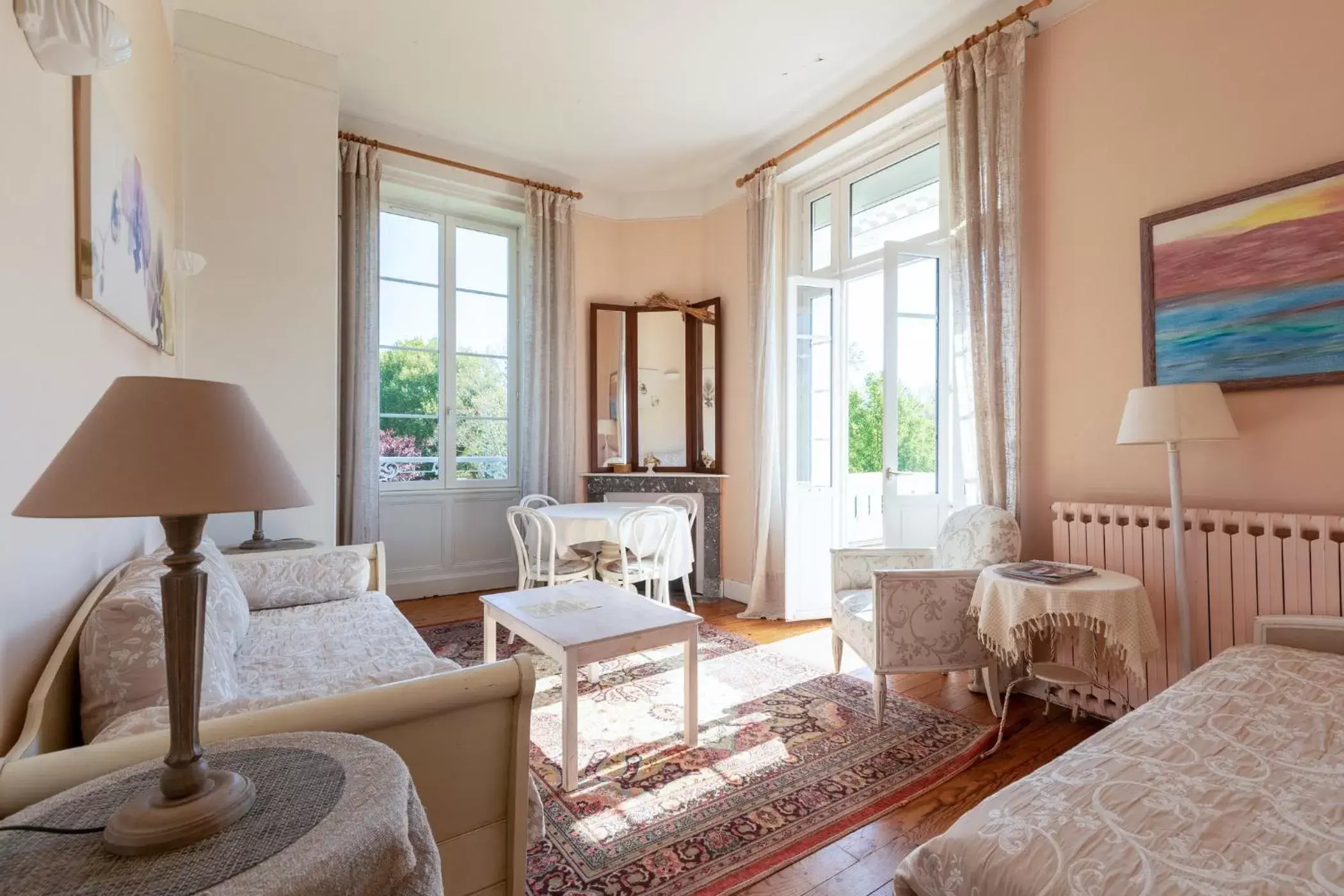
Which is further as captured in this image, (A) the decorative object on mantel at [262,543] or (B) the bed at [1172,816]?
(A) the decorative object on mantel at [262,543]

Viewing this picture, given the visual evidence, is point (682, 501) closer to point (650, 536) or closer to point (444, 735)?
point (650, 536)

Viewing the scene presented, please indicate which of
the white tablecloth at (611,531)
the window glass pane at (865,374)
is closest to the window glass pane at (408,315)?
the white tablecloth at (611,531)

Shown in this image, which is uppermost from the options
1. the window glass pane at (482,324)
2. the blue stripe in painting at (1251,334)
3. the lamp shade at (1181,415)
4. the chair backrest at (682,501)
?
the window glass pane at (482,324)

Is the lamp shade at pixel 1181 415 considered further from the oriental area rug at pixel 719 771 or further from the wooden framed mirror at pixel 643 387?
the wooden framed mirror at pixel 643 387

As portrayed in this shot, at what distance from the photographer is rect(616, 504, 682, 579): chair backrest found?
380cm

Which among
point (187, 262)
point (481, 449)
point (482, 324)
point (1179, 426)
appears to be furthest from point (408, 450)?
point (1179, 426)

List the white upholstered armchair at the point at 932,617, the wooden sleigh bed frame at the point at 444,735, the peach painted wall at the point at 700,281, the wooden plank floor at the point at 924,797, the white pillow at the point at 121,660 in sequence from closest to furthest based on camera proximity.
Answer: the wooden sleigh bed frame at the point at 444,735
the white pillow at the point at 121,660
the wooden plank floor at the point at 924,797
the white upholstered armchair at the point at 932,617
the peach painted wall at the point at 700,281

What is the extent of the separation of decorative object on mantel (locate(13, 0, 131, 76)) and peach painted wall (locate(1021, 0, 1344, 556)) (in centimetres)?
335

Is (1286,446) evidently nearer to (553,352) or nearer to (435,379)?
(553,352)

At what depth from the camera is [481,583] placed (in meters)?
5.11

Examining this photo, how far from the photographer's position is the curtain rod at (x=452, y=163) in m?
4.29

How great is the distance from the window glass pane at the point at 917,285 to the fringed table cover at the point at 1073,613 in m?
1.65

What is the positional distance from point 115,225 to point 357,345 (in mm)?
2527

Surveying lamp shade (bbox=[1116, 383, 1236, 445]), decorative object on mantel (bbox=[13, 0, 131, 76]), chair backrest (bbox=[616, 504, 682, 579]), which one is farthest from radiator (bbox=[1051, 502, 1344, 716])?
decorative object on mantel (bbox=[13, 0, 131, 76])
